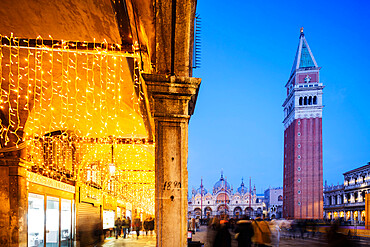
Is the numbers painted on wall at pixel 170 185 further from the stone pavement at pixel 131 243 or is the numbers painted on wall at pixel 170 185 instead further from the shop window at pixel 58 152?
the stone pavement at pixel 131 243

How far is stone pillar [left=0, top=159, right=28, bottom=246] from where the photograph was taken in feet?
31.3

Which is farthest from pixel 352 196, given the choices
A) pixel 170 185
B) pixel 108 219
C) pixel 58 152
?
pixel 170 185

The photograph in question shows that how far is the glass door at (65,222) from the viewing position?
13234 mm

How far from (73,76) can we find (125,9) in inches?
207

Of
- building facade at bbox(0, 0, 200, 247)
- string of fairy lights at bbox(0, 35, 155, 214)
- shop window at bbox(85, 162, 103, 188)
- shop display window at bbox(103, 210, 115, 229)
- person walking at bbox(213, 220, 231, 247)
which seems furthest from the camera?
shop display window at bbox(103, 210, 115, 229)

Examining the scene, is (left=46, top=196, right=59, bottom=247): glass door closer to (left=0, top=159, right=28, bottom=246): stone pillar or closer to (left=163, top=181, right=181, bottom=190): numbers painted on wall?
(left=0, top=159, right=28, bottom=246): stone pillar

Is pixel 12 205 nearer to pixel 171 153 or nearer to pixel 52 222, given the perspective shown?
pixel 52 222

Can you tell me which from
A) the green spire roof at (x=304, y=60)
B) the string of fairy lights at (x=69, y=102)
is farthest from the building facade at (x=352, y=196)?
the string of fairy lights at (x=69, y=102)

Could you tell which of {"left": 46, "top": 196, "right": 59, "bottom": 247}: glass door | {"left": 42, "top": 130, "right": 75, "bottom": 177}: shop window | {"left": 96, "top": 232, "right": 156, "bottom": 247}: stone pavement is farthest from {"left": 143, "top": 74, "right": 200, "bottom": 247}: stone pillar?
{"left": 96, "top": 232, "right": 156, "bottom": 247}: stone pavement

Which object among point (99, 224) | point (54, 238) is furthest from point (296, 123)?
point (54, 238)

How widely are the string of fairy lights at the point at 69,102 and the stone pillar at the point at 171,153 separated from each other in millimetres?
2092

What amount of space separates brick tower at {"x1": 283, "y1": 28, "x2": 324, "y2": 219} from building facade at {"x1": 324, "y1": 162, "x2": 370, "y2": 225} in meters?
6.01

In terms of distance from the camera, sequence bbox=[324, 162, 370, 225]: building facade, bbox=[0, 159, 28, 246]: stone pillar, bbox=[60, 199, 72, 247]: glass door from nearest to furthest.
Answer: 1. bbox=[0, 159, 28, 246]: stone pillar
2. bbox=[60, 199, 72, 247]: glass door
3. bbox=[324, 162, 370, 225]: building facade

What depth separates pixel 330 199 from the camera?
83.6m
